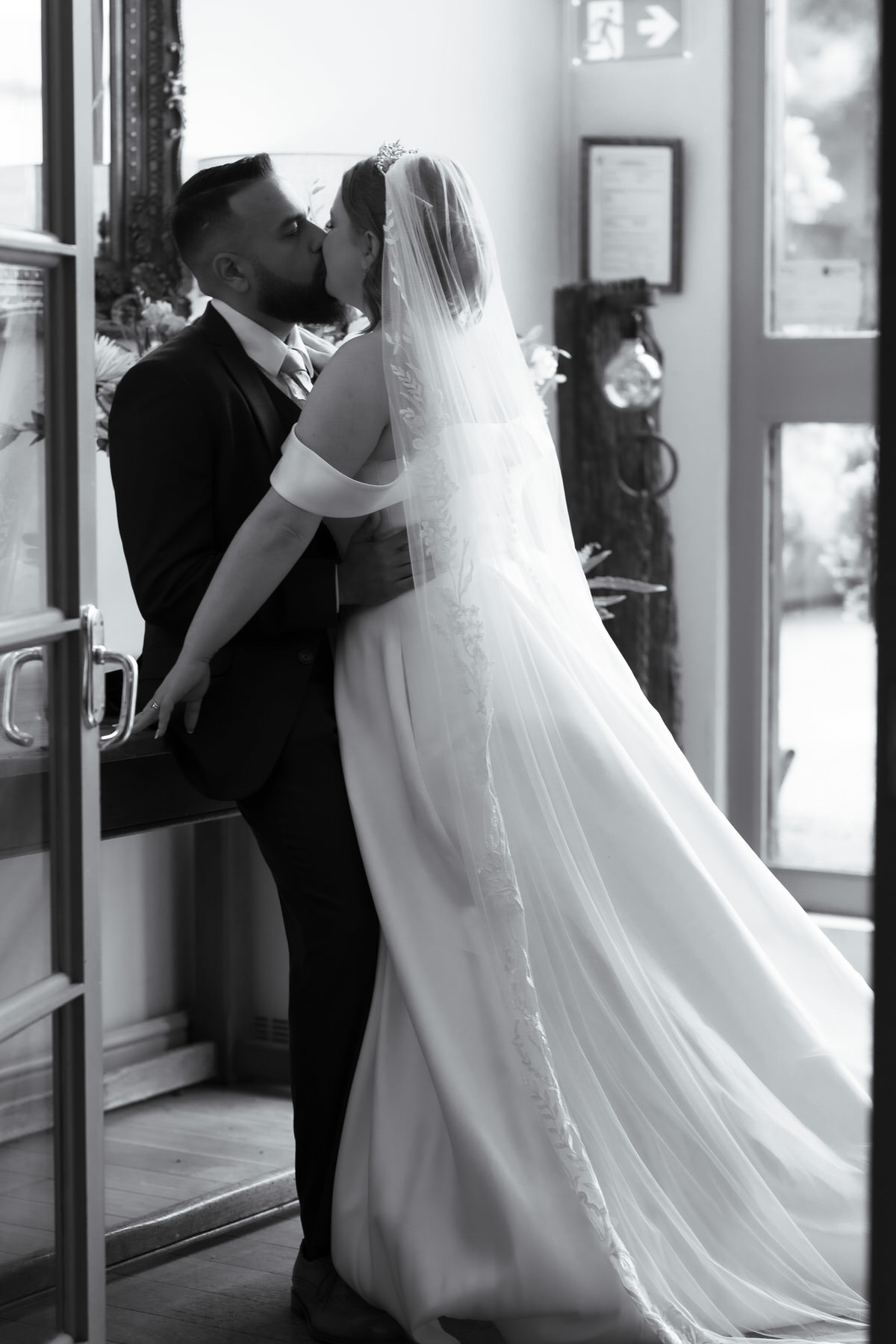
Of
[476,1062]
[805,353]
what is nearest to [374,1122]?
[476,1062]

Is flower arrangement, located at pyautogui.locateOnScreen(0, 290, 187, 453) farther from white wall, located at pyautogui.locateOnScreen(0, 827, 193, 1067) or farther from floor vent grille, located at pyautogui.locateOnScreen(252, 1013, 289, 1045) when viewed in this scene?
floor vent grille, located at pyautogui.locateOnScreen(252, 1013, 289, 1045)

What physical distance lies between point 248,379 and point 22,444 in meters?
0.58

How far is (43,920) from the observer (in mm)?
1872

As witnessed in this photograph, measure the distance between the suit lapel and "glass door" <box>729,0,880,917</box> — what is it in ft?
6.26

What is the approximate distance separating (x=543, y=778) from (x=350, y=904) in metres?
0.31

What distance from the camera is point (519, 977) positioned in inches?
83.4

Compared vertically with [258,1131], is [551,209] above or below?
above

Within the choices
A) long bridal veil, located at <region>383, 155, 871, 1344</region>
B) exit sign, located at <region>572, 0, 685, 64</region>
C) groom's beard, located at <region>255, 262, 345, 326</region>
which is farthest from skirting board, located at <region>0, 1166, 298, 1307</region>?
exit sign, located at <region>572, 0, 685, 64</region>

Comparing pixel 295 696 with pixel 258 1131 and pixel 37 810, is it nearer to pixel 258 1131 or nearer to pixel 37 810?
pixel 37 810

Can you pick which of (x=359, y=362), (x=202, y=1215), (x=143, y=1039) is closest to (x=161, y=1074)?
(x=143, y=1039)

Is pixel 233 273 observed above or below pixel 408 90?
below

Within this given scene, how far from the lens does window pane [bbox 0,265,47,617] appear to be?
177 cm

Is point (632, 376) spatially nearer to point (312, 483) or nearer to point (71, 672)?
point (312, 483)

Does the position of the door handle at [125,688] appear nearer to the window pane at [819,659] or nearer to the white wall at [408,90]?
the white wall at [408,90]
